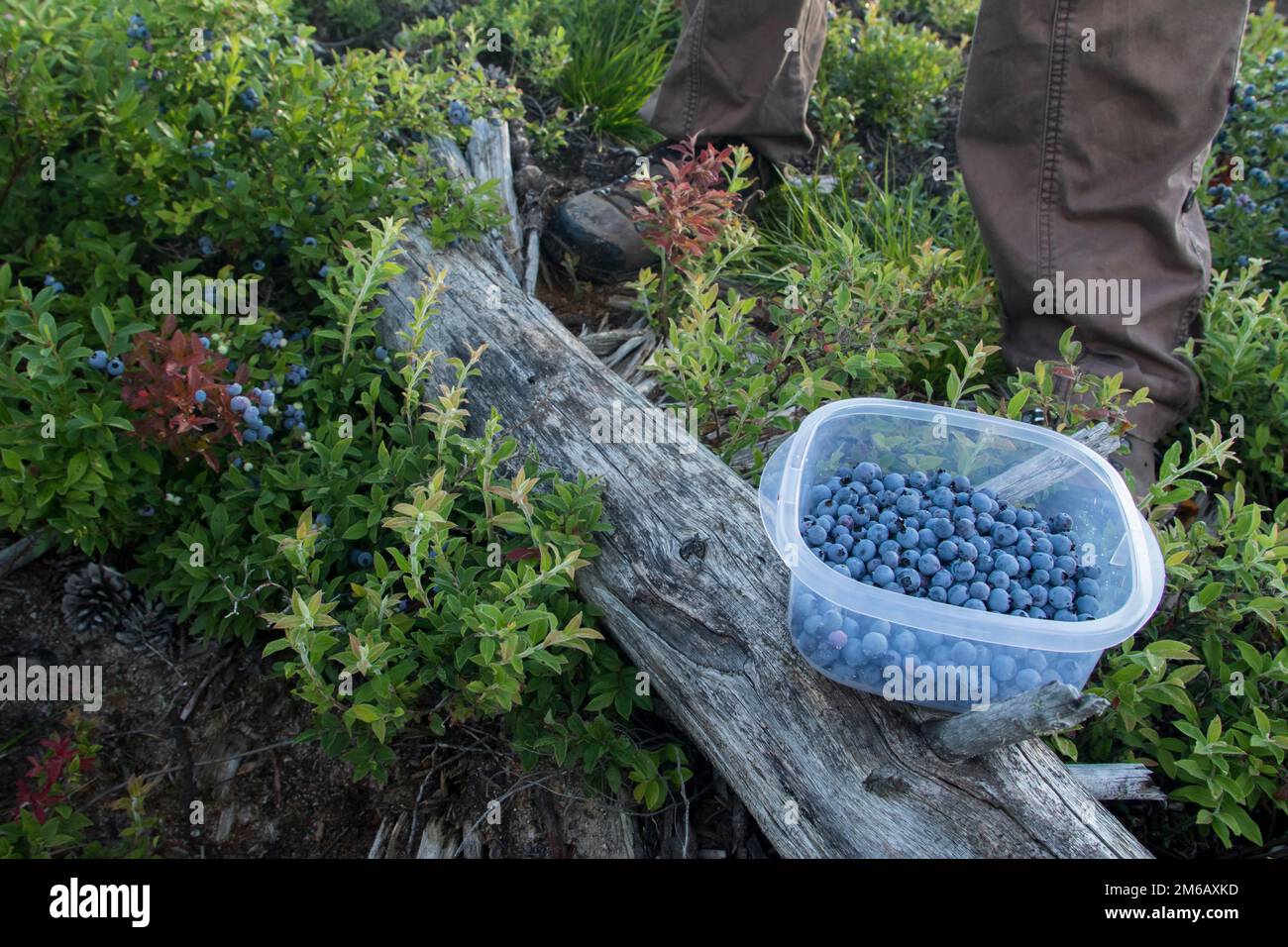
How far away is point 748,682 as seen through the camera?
1949mm

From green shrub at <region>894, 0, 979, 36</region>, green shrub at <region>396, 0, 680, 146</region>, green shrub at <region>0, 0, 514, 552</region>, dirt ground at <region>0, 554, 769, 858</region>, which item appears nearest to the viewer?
dirt ground at <region>0, 554, 769, 858</region>

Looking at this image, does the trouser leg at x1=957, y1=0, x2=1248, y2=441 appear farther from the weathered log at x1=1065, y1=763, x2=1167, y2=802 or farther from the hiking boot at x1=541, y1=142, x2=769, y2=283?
the weathered log at x1=1065, y1=763, x2=1167, y2=802

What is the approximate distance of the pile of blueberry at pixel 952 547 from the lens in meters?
1.80

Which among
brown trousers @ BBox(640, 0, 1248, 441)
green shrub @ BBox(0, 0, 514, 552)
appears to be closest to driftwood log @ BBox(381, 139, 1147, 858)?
green shrub @ BBox(0, 0, 514, 552)

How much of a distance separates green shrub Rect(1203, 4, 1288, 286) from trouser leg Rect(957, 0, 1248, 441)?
25.0 inches

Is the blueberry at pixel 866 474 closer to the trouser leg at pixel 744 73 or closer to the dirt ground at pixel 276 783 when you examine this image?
the dirt ground at pixel 276 783

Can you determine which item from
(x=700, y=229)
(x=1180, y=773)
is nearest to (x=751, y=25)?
(x=700, y=229)

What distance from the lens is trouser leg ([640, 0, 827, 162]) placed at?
370 centimetres

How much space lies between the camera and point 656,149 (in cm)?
400

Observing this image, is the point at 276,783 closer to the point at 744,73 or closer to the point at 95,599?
the point at 95,599

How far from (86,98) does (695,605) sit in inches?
97.3

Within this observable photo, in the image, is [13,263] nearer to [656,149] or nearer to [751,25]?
[656,149]

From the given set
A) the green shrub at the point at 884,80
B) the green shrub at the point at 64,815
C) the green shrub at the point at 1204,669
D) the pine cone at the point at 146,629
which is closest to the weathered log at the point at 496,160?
the green shrub at the point at 884,80

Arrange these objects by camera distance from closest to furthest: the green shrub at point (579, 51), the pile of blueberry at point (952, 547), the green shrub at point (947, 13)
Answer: the pile of blueberry at point (952, 547) → the green shrub at point (579, 51) → the green shrub at point (947, 13)
